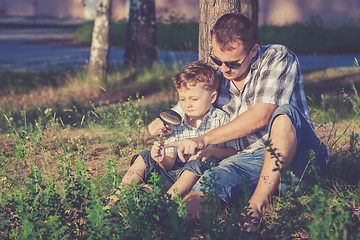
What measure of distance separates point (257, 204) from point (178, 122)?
93 centimetres

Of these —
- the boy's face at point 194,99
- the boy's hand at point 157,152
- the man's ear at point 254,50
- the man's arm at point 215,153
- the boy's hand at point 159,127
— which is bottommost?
the man's arm at point 215,153

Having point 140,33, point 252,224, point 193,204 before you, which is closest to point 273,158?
point 252,224

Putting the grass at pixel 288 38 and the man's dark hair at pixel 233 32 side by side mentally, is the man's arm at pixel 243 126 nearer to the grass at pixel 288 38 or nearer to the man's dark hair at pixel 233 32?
the man's dark hair at pixel 233 32

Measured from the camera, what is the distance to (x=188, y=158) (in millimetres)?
3609

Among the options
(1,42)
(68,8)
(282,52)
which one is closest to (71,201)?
(282,52)

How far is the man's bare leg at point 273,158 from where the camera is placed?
9.77 feet

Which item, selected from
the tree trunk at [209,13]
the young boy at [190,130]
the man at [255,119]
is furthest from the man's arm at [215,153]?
the tree trunk at [209,13]

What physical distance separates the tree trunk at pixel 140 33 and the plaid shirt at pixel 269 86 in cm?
596

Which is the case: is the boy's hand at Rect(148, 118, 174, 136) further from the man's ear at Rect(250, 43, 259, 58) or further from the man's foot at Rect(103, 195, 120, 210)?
the man's ear at Rect(250, 43, 259, 58)

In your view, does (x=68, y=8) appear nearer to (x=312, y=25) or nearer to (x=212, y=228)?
(x=312, y=25)

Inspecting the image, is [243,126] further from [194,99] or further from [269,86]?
[194,99]

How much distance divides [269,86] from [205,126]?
2.11ft

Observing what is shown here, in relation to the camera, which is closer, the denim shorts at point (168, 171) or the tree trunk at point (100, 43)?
the denim shorts at point (168, 171)

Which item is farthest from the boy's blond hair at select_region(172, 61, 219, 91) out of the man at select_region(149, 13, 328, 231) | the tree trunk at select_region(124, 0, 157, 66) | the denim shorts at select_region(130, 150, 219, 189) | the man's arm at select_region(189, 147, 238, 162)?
the tree trunk at select_region(124, 0, 157, 66)
